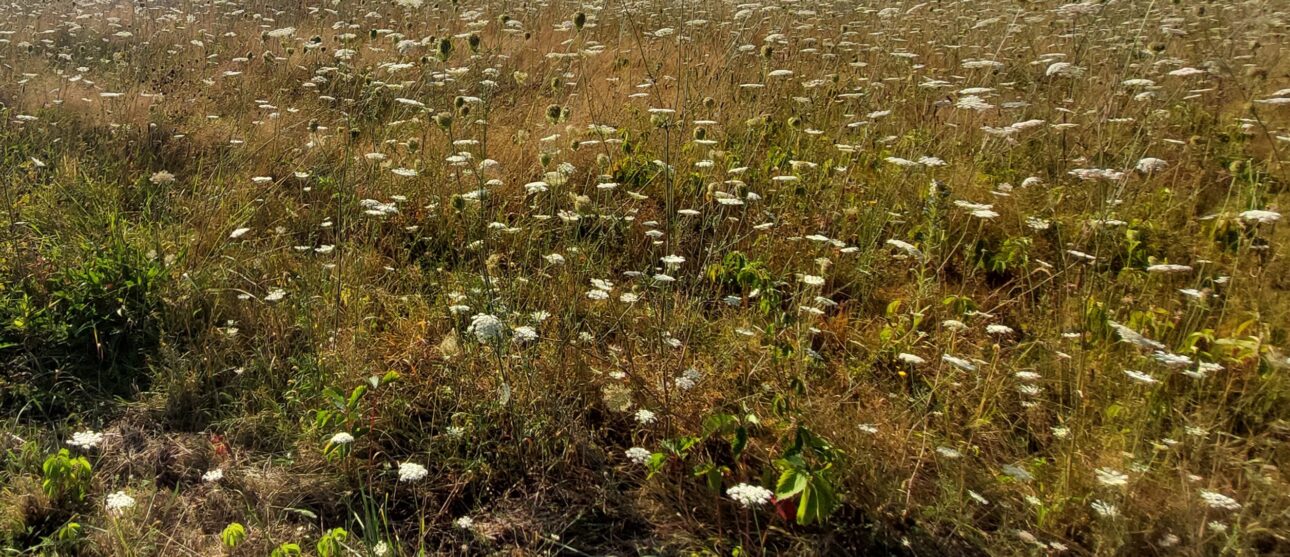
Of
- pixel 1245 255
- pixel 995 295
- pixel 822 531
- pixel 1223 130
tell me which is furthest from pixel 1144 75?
pixel 822 531

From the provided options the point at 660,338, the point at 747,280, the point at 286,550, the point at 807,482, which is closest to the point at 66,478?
the point at 286,550

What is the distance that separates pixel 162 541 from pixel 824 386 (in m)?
1.68

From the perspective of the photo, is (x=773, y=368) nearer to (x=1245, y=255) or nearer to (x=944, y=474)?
(x=944, y=474)

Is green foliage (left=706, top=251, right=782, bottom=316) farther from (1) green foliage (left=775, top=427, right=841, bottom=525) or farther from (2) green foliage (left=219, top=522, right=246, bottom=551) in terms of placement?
(2) green foliage (left=219, top=522, right=246, bottom=551)

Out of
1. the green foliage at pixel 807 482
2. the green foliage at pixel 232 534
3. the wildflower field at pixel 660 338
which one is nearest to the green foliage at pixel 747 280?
the wildflower field at pixel 660 338

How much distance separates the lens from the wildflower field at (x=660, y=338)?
1743 millimetres

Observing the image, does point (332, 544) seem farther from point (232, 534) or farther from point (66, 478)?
point (66, 478)

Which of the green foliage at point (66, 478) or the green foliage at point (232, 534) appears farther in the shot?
the green foliage at point (66, 478)

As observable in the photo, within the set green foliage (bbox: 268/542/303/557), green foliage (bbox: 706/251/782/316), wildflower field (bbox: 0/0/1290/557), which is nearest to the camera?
green foliage (bbox: 268/542/303/557)

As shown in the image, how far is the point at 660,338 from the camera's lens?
1.92 metres

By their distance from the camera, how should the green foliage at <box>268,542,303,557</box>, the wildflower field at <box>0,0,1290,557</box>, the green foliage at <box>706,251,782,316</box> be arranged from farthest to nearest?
the green foliage at <box>706,251,782,316</box> < the wildflower field at <box>0,0,1290,557</box> < the green foliage at <box>268,542,303,557</box>

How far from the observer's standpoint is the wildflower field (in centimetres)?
174

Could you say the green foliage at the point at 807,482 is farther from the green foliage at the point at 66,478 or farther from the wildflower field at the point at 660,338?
the green foliage at the point at 66,478

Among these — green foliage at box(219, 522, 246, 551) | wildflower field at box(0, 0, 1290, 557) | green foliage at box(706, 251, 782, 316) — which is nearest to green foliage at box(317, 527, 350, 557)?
wildflower field at box(0, 0, 1290, 557)
